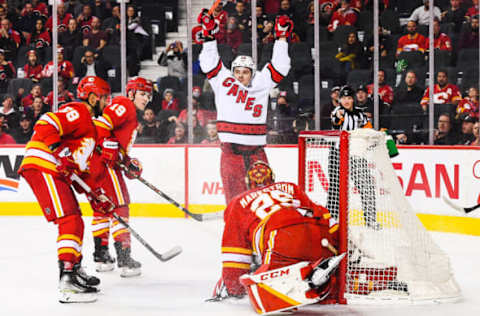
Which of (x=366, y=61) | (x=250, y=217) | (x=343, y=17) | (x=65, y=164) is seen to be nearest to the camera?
(x=250, y=217)

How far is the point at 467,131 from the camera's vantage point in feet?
18.7

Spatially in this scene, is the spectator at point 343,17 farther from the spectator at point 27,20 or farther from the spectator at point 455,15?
the spectator at point 27,20

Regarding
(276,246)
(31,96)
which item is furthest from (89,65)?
(276,246)

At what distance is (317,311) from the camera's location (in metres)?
2.94

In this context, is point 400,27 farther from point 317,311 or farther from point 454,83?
point 317,311

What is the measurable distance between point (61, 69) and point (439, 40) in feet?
11.5

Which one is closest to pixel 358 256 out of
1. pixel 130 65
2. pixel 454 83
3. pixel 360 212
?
pixel 360 212

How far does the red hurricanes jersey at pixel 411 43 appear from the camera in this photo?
6371mm

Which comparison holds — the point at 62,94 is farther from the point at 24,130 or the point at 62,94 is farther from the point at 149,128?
the point at 149,128

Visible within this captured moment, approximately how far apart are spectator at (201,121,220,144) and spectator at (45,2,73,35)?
1710 mm

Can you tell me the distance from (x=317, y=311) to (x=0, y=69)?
531 centimetres

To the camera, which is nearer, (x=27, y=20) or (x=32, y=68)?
(x=32, y=68)

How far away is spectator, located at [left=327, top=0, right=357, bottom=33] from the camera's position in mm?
6840

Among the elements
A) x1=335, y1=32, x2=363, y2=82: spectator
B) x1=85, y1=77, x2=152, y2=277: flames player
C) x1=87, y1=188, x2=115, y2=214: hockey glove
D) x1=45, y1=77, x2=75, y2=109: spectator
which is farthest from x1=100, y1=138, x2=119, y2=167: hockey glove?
x1=335, y1=32, x2=363, y2=82: spectator
